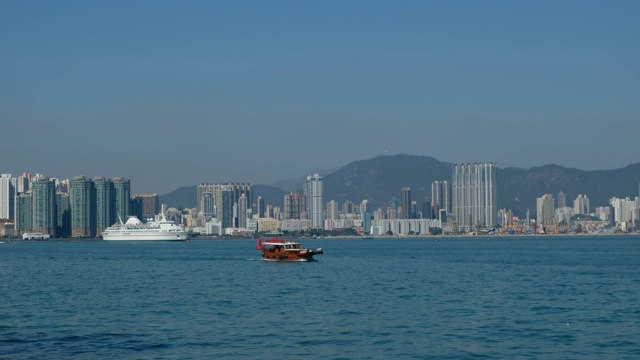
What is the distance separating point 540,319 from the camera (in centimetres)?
3522

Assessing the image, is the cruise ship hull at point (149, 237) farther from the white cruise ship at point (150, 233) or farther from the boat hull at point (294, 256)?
the boat hull at point (294, 256)

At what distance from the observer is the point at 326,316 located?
36906mm

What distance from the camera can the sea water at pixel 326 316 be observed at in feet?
93.9

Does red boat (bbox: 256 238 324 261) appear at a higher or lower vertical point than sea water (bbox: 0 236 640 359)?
higher

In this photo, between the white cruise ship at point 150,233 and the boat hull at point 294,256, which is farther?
the white cruise ship at point 150,233

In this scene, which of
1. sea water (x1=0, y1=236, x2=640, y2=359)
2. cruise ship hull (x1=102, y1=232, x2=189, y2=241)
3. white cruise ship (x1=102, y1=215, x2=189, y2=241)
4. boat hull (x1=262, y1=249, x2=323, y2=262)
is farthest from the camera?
white cruise ship (x1=102, y1=215, x2=189, y2=241)

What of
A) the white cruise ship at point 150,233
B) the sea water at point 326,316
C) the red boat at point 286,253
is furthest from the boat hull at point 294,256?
the white cruise ship at point 150,233

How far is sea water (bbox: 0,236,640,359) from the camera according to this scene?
28609 millimetres

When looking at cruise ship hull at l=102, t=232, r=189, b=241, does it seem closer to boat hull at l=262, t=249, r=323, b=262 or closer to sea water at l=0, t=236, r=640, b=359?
boat hull at l=262, t=249, r=323, b=262

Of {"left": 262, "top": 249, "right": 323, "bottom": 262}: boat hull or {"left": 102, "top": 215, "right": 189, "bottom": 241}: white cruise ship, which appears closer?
{"left": 262, "top": 249, "right": 323, "bottom": 262}: boat hull

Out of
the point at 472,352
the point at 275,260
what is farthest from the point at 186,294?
the point at 275,260

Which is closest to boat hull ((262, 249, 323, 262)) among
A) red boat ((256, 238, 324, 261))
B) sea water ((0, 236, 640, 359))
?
red boat ((256, 238, 324, 261))

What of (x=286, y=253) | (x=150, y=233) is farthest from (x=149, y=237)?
(x=286, y=253)

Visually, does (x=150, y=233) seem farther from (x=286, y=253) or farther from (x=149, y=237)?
(x=286, y=253)
